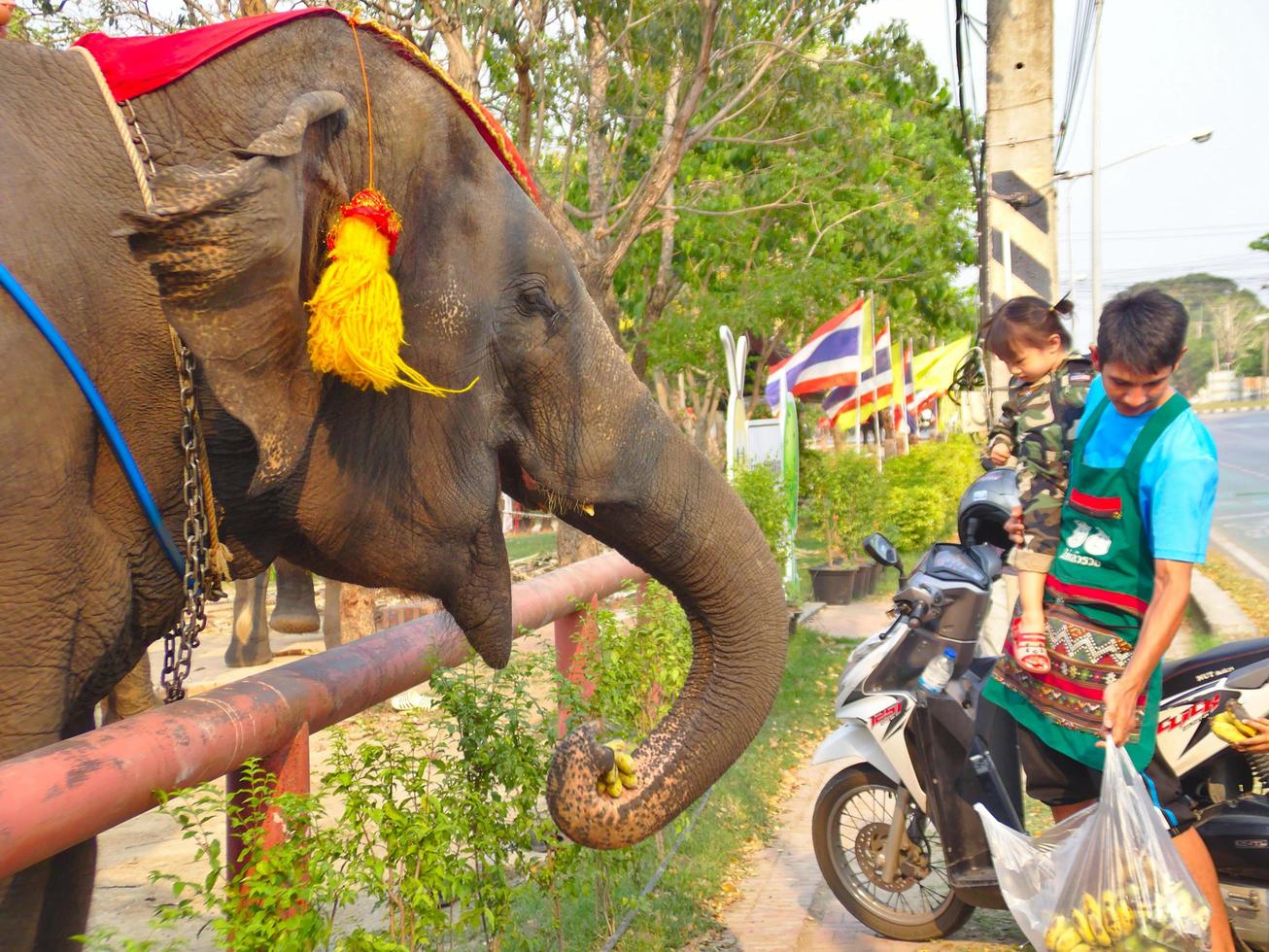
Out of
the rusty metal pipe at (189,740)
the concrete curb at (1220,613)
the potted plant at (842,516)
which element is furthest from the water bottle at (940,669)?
the potted plant at (842,516)

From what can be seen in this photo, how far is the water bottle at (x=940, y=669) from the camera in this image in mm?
4004

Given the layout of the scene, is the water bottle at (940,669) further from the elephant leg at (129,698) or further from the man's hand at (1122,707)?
the elephant leg at (129,698)

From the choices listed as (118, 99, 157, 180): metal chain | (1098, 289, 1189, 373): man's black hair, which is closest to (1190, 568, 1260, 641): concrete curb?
(1098, 289, 1189, 373): man's black hair

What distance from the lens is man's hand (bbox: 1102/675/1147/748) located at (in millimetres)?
2803

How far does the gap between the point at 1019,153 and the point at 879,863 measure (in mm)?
3856

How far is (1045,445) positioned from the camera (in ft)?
11.7

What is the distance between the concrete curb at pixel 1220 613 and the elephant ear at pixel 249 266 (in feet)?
22.5

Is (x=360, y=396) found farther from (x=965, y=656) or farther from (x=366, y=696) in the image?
(x=965, y=656)

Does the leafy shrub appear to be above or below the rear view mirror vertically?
below

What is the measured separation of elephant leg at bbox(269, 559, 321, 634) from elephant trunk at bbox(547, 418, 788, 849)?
19.0 feet

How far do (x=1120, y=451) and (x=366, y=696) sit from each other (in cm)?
187

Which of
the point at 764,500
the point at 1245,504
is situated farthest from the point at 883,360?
the point at 764,500

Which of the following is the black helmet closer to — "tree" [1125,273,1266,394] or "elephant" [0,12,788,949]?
"elephant" [0,12,788,949]

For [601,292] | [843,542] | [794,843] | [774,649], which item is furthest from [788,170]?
[774,649]
